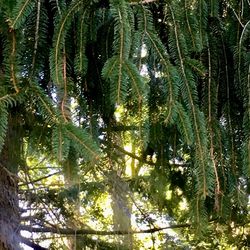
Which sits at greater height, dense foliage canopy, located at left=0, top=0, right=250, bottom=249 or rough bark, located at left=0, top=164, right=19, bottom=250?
dense foliage canopy, located at left=0, top=0, right=250, bottom=249

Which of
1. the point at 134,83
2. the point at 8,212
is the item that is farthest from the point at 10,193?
the point at 134,83

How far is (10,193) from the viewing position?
3.18m

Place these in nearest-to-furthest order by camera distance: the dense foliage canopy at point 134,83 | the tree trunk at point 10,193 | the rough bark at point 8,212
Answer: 1. the dense foliage canopy at point 134,83
2. the tree trunk at point 10,193
3. the rough bark at point 8,212

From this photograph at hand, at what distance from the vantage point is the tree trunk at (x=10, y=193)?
2647 millimetres

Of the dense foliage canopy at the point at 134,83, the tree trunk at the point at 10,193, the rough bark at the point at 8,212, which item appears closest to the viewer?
the dense foliage canopy at the point at 134,83

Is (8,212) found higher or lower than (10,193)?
lower

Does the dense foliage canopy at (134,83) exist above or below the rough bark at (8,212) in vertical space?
above

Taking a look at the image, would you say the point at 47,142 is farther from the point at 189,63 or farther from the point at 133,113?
the point at 189,63

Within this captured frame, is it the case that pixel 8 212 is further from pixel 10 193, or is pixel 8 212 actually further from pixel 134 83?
pixel 134 83

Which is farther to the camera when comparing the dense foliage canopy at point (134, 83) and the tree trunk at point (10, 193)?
the tree trunk at point (10, 193)

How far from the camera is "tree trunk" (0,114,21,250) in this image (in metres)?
2.65

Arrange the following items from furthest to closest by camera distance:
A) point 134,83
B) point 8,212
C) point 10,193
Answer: point 10,193 < point 8,212 < point 134,83

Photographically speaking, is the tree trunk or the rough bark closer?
the tree trunk

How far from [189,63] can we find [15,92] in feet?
2.01
